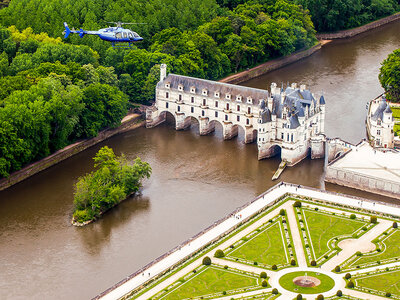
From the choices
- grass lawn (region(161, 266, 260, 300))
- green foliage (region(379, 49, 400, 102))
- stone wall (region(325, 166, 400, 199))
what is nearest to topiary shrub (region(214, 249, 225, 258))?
grass lawn (region(161, 266, 260, 300))

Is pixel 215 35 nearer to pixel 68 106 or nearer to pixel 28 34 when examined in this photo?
pixel 28 34

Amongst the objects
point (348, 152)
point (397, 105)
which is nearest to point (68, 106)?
point (348, 152)

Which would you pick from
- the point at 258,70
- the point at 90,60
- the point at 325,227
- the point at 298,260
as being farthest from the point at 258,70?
the point at 298,260

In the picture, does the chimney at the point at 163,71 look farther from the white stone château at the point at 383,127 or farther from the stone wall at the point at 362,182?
the stone wall at the point at 362,182

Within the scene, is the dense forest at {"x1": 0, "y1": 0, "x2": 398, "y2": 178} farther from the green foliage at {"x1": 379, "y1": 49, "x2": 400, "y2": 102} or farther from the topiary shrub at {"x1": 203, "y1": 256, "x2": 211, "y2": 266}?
the topiary shrub at {"x1": 203, "y1": 256, "x2": 211, "y2": 266}

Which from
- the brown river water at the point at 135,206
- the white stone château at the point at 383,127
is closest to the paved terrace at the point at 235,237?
the brown river water at the point at 135,206
